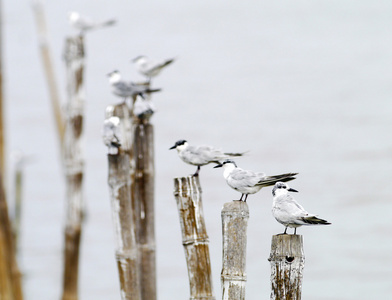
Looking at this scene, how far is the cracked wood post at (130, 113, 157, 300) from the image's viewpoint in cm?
595

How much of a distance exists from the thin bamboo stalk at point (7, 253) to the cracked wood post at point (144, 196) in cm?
148

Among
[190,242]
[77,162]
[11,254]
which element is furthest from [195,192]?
[11,254]

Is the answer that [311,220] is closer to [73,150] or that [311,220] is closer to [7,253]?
[73,150]

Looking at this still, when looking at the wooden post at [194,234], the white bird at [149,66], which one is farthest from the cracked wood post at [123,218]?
the white bird at [149,66]

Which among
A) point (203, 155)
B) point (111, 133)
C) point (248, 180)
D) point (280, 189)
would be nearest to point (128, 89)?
point (111, 133)

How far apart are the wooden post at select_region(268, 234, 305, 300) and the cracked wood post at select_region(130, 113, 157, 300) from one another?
1928mm

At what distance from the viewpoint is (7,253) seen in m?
7.18

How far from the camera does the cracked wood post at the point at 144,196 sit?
5949 millimetres

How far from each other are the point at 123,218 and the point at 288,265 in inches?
66.0

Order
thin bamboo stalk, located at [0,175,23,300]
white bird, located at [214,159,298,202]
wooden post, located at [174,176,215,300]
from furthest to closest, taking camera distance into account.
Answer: thin bamboo stalk, located at [0,175,23,300] → wooden post, located at [174,176,215,300] → white bird, located at [214,159,298,202]

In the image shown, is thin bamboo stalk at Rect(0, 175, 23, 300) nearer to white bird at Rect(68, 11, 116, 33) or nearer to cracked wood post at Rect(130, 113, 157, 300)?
cracked wood post at Rect(130, 113, 157, 300)

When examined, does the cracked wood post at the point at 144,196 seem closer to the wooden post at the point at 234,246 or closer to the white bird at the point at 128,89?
the white bird at the point at 128,89

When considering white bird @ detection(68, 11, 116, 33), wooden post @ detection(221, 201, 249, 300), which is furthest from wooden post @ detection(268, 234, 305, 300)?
white bird @ detection(68, 11, 116, 33)

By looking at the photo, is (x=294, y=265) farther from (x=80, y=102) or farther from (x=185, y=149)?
(x=80, y=102)
